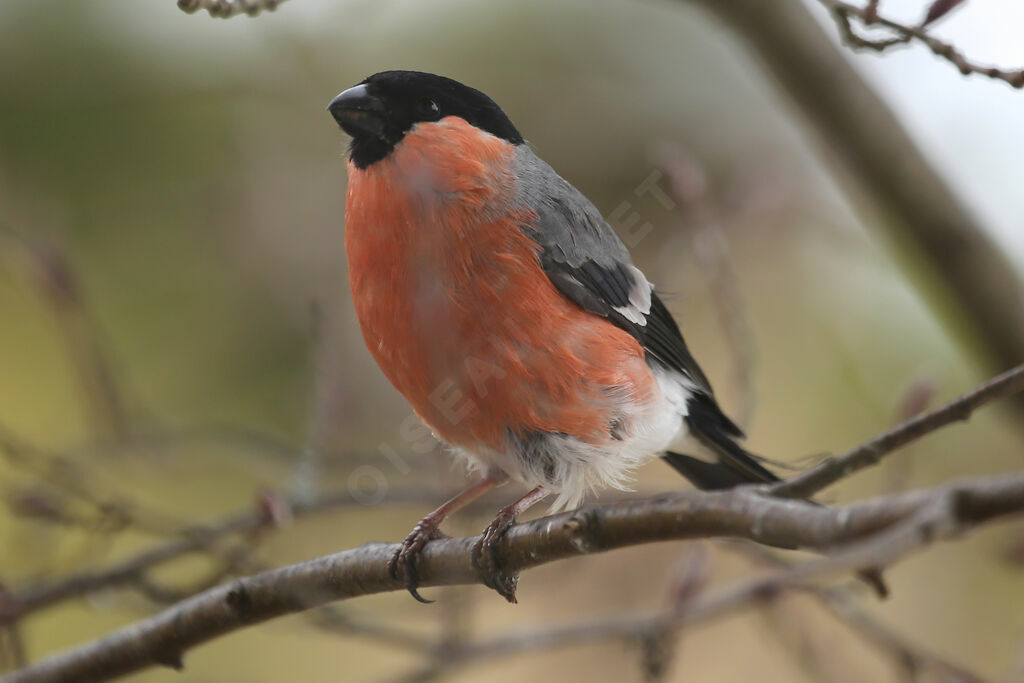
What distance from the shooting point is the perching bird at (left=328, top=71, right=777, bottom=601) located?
107 inches

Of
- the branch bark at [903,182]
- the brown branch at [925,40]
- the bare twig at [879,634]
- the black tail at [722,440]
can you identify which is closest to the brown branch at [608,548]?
the bare twig at [879,634]

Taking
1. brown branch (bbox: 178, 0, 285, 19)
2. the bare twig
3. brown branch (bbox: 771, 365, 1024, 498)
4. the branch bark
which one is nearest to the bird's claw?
the bare twig

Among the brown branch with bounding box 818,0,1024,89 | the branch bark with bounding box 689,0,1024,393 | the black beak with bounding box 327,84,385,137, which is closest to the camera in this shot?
the brown branch with bounding box 818,0,1024,89

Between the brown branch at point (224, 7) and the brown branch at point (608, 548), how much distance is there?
111cm

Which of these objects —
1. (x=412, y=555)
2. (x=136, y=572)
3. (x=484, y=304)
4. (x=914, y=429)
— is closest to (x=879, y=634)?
(x=412, y=555)

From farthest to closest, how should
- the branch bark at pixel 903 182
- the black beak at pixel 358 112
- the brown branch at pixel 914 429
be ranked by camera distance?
the branch bark at pixel 903 182 → the black beak at pixel 358 112 → the brown branch at pixel 914 429

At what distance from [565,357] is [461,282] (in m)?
0.36

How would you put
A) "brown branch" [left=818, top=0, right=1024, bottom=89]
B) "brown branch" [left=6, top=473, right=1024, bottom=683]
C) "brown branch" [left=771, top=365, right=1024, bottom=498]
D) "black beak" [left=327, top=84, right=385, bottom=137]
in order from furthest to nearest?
"black beak" [left=327, top=84, right=385, bottom=137] → "brown branch" [left=818, top=0, right=1024, bottom=89] → "brown branch" [left=771, top=365, right=1024, bottom=498] → "brown branch" [left=6, top=473, right=1024, bottom=683]

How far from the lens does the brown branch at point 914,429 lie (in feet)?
5.06

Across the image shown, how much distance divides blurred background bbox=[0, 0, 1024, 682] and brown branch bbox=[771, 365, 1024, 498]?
2.73 meters

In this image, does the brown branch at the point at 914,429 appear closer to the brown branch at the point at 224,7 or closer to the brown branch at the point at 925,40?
the brown branch at the point at 925,40

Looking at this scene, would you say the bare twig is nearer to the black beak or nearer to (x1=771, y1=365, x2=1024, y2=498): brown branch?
(x1=771, y1=365, x2=1024, y2=498): brown branch

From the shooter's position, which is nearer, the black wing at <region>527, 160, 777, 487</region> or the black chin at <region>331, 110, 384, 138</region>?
the black chin at <region>331, 110, 384, 138</region>

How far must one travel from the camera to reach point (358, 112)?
2654 millimetres
